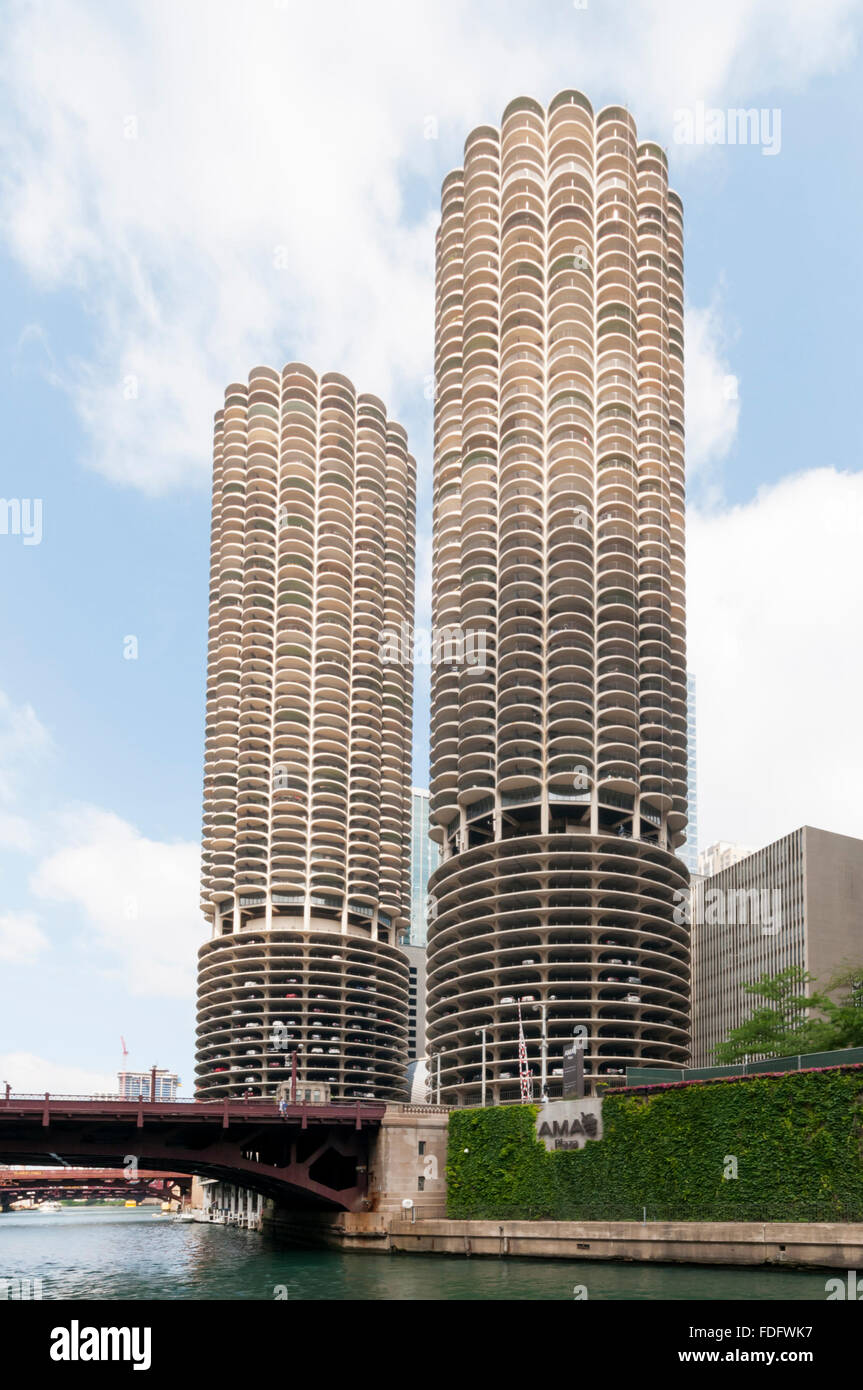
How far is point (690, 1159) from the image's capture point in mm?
83375

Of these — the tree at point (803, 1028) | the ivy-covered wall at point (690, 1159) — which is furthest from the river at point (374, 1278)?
the tree at point (803, 1028)

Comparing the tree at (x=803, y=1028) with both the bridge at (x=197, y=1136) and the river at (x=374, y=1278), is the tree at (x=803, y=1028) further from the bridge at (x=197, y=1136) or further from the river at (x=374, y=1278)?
the bridge at (x=197, y=1136)

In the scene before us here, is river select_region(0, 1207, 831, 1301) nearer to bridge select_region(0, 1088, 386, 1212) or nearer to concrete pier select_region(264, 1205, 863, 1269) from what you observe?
concrete pier select_region(264, 1205, 863, 1269)

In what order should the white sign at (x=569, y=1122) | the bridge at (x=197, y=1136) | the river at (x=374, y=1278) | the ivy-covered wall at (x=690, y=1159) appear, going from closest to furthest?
the river at (x=374, y=1278), the ivy-covered wall at (x=690, y=1159), the white sign at (x=569, y=1122), the bridge at (x=197, y=1136)

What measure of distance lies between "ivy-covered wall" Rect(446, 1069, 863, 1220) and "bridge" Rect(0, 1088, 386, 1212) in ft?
30.6

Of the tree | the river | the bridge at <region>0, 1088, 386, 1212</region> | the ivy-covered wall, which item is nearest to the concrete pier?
the river

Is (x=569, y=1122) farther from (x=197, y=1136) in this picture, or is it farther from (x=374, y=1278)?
(x=197, y=1136)

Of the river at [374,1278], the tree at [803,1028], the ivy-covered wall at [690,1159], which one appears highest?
the tree at [803,1028]

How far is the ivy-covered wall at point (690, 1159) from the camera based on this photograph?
74.2 meters

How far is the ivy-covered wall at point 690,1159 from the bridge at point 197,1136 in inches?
367

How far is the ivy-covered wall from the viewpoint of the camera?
74250mm
